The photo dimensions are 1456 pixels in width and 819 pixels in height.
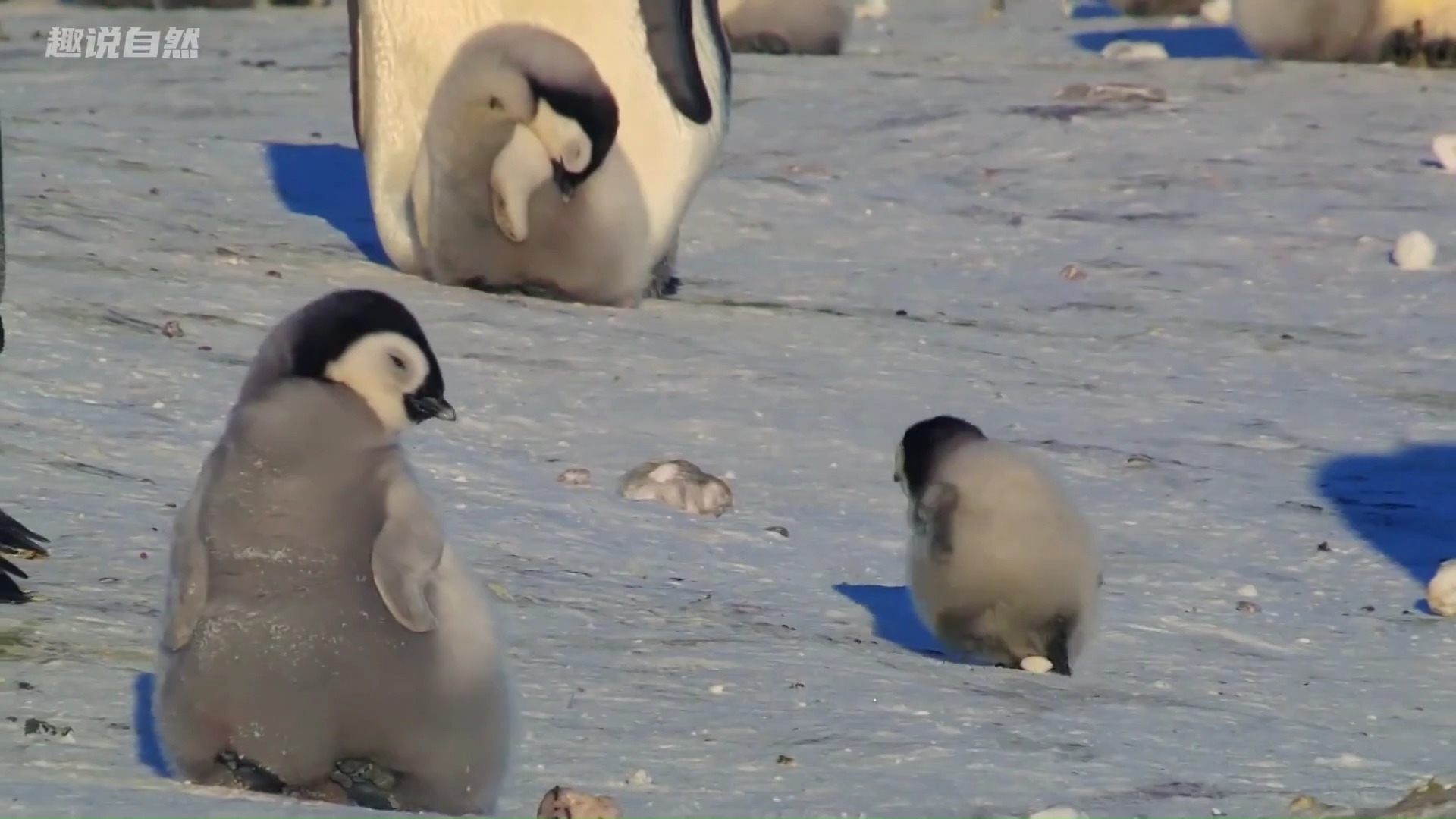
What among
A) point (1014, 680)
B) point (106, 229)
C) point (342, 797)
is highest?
point (342, 797)

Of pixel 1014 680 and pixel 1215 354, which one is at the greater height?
pixel 1014 680

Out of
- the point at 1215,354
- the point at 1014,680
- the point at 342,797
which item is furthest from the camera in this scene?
the point at 1215,354

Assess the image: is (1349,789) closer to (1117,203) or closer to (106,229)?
(106,229)

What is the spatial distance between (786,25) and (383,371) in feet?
26.0

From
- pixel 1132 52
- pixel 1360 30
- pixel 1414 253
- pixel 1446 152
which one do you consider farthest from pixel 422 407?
pixel 1132 52

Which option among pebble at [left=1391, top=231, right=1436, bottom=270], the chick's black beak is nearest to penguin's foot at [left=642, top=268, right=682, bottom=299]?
pebble at [left=1391, top=231, right=1436, bottom=270]

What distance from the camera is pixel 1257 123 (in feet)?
29.0

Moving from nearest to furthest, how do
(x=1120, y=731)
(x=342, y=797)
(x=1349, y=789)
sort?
(x=342, y=797), (x=1349, y=789), (x=1120, y=731)

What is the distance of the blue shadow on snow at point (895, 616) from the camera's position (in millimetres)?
3949

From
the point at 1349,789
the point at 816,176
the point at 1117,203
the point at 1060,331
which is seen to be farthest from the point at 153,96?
the point at 1349,789

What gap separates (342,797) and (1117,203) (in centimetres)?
547

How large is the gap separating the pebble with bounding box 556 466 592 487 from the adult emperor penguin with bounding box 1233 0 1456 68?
5.76 m

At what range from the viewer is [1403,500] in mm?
4938

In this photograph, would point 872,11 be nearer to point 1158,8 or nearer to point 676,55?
point 1158,8
